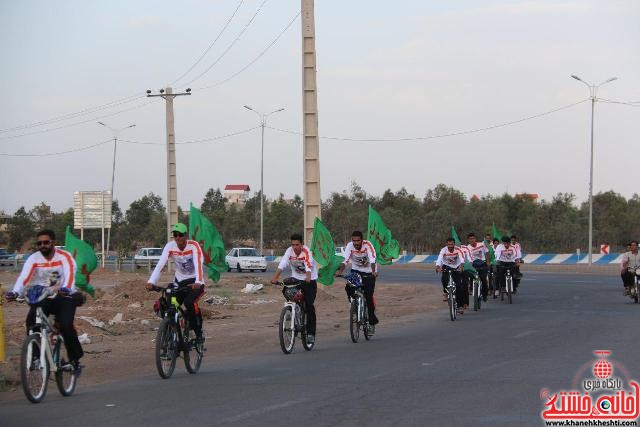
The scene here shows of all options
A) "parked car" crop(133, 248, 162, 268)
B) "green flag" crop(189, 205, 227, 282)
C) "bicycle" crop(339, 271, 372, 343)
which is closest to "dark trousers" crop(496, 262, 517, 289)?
"green flag" crop(189, 205, 227, 282)

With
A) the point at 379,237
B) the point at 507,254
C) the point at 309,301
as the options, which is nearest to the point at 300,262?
the point at 309,301

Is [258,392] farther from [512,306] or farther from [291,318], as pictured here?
[512,306]

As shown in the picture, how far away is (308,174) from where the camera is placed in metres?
29.8

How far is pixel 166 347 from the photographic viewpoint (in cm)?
1218

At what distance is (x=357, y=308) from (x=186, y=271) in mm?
4825

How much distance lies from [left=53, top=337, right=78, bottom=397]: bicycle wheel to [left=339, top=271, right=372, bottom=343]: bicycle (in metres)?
6.46

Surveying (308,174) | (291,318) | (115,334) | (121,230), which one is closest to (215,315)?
(115,334)

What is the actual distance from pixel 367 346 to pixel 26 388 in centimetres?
694

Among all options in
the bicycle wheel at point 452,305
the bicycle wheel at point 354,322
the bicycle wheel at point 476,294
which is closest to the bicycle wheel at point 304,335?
the bicycle wheel at point 354,322

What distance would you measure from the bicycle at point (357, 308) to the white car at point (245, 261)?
4247 centimetres

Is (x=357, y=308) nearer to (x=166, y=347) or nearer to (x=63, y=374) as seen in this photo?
(x=166, y=347)

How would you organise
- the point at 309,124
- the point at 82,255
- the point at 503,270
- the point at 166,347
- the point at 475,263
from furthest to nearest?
the point at 309,124, the point at 503,270, the point at 475,263, the point at 82,255, the point at 166,347

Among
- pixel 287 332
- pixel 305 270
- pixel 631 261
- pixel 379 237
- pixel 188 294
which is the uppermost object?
pixel 379 237

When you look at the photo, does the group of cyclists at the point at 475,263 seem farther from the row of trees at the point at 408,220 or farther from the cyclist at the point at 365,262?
the row of trees at the point at 408,220
